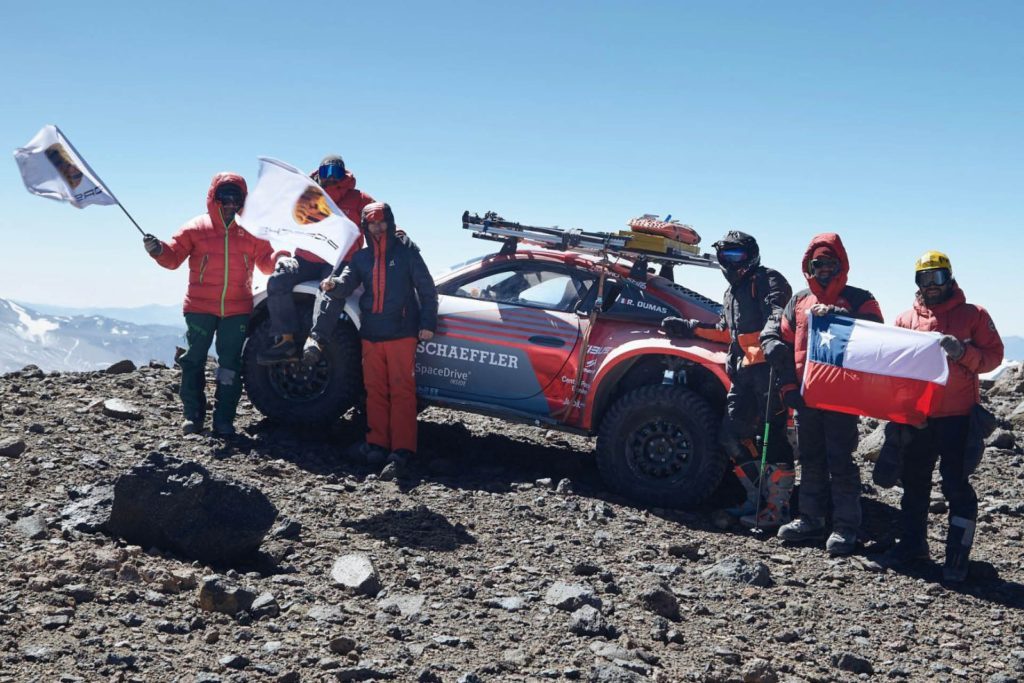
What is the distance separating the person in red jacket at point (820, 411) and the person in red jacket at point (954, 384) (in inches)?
16.2

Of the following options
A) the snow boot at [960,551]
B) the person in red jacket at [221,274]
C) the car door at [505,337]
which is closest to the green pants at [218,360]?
the person in red jacket at [221,274]

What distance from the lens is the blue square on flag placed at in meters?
6.79

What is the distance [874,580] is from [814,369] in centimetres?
134

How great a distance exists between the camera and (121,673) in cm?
450

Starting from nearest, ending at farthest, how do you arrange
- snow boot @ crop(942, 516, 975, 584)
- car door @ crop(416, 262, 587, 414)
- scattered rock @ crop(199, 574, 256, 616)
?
1. scattered rock @ crop(199, 574, 256, 616)
2. snow boot @ crop(942, 516, 975, 584)
3. car door @ crop(416, 262, 587, 414)

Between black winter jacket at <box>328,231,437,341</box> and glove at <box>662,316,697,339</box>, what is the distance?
70.6 inches

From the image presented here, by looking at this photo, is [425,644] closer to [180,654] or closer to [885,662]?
[180,654]

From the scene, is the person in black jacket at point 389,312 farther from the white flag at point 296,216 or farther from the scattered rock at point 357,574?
the scattered rock at point 357,574

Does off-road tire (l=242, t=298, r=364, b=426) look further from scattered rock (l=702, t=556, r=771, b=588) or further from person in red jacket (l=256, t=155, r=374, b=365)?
scattered rock (l=702, t=556, r=771, b=588)

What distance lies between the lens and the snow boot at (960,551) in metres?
6.52

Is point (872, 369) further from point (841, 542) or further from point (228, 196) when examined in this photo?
point (228, 196)

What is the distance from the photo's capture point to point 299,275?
28.7ft

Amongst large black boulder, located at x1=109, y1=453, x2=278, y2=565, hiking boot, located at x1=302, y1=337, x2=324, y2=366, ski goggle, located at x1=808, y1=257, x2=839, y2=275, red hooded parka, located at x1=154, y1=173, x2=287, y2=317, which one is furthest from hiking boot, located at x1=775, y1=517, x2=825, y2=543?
red hooded parka, located at x1=154, y1=173, x2=287, y2=317

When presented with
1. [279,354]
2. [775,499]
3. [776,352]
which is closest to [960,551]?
[775,499]
